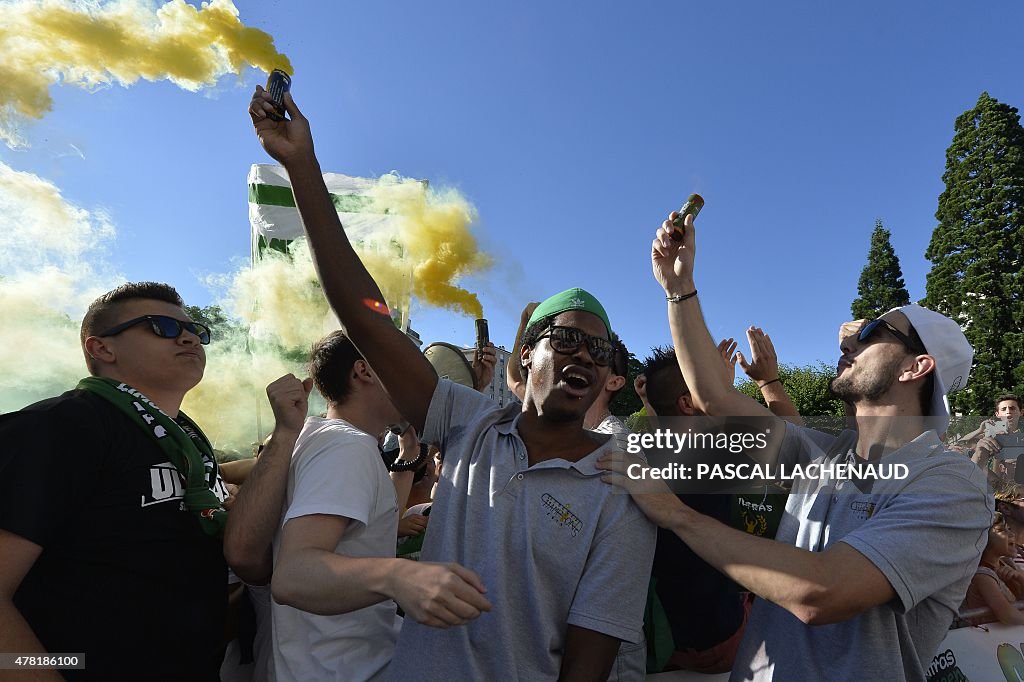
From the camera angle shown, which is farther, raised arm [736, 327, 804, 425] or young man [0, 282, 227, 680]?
raised arm [736, 327, 804, 425]

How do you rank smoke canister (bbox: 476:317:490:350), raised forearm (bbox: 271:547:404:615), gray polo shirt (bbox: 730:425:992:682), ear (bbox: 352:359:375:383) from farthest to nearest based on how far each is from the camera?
smoke canister (bbox: 476:317:490:350)
ear (bbox: 352:359:375:383)
gray polo shirt (bbox: 730:425:992:682)
raised forearm (bbox: 271:547:404:615)

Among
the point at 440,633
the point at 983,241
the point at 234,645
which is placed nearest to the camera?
the point at 440,633

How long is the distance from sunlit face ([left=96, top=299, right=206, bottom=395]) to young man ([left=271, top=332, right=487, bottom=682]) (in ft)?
2.09

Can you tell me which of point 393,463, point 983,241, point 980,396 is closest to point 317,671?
point 393,463

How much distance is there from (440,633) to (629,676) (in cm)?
89

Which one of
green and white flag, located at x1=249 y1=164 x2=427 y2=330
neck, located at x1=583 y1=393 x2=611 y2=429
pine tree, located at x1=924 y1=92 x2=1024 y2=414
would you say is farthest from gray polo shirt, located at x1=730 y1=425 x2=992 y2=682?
pine tree, located at x1=924 y1=92 x2=1024 y2=414

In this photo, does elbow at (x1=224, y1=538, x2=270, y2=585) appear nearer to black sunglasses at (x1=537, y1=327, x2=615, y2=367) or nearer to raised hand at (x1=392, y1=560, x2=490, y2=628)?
raised hand at (x1=392, y1=560, x2=490, y2=628)

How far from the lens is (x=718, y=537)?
1.99 meters

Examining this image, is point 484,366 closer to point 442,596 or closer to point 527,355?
point 527,355

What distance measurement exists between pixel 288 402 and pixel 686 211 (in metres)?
2.06

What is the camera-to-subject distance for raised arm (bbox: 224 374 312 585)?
84.0 inches

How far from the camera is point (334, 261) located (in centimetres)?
212

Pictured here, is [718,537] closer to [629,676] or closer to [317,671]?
[629,676]

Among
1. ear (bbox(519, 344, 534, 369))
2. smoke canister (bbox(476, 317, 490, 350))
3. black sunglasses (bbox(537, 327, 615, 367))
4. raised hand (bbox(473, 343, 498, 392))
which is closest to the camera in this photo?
black sunglasses (bbox(537, 327, 615, 367))
